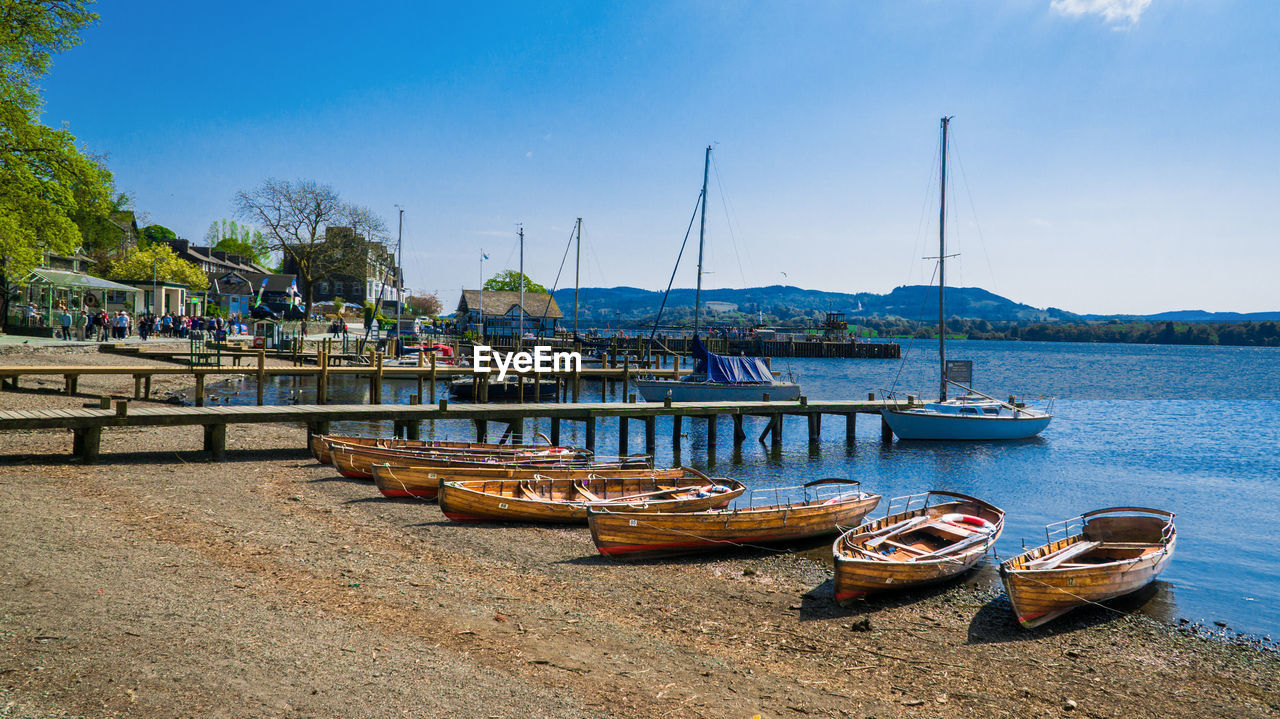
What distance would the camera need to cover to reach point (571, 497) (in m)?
16.5

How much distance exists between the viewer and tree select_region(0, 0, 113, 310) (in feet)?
77.0

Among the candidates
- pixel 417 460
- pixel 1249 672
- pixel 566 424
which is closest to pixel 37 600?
pixel 417 460

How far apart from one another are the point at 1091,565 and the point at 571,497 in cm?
956

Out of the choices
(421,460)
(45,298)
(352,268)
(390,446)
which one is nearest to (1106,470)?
(421,460)

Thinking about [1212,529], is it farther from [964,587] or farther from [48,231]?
[48,231]

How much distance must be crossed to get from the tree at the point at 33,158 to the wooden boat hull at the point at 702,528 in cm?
2356

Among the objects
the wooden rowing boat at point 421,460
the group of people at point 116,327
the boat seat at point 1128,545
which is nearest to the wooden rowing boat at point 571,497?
the wooden rowing boat at point 421,460

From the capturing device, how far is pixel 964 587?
43.5 feet

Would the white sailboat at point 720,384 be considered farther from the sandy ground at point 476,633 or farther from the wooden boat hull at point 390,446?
the sandy ground at point 476,633

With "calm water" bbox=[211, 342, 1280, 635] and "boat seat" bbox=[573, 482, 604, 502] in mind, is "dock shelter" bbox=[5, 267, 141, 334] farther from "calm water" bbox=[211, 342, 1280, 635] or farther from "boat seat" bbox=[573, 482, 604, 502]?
"boat seat" bbox=[573, 482, 604, 502]

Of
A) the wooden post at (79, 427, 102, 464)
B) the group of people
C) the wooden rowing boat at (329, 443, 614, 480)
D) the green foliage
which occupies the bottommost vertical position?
the wooden rowing boat at (329, 443, 614, 480)

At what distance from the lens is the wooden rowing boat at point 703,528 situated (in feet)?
44.3

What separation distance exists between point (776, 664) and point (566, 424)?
27.3 meters

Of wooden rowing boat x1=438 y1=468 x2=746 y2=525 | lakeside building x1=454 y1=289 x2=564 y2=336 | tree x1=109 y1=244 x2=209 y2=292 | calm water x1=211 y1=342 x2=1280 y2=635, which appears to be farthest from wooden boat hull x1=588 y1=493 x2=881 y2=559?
lakeside building x1=454 y1=289 x2=564 y2=336
